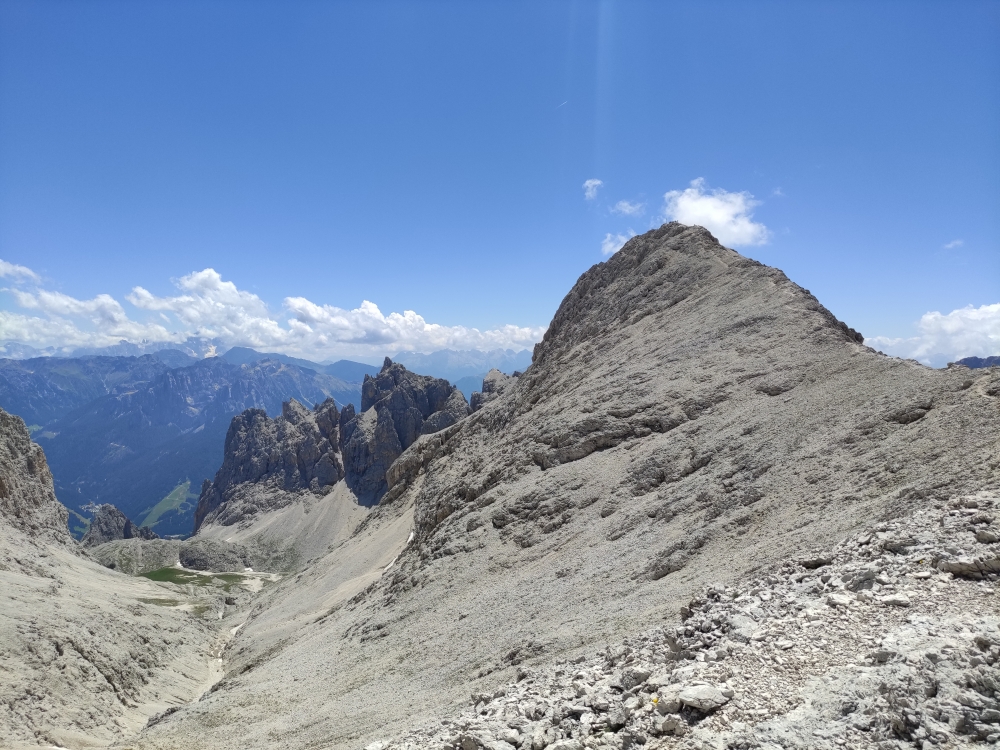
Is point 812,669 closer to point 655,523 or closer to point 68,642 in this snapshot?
point 655,523

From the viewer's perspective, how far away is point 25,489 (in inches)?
3359

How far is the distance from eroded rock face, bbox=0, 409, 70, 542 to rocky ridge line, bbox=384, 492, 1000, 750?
308 ft

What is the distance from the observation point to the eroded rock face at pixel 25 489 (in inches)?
3201

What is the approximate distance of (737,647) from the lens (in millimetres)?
13570

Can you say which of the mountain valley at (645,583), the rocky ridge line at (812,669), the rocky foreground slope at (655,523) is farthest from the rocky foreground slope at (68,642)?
the rocky ridge line at (812,669)

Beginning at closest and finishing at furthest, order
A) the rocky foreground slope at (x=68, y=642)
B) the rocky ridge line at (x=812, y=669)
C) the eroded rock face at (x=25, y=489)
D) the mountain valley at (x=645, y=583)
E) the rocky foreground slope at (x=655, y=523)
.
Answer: the rocky ridge line at (x=812, y=669)
the mountain valley at (x=645, y=583)
the rocky foreground slope at (x=655, y=523)
the rocky foreground slope at (x=68, y=642)
the eroded rock face at (x=25, y=489)

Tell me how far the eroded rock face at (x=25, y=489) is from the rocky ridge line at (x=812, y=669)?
93.9m

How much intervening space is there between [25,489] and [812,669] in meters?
110

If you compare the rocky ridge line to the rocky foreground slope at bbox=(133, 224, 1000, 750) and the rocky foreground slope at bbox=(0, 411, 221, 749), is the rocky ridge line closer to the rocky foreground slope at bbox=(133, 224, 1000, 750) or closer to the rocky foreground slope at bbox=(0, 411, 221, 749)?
the rocky foreground slope at bbox=(133, 224, 1000, 750)

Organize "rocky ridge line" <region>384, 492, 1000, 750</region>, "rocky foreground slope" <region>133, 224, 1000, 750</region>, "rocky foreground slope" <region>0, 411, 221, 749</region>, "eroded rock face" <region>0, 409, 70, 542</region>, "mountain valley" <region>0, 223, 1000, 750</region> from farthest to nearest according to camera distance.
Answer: "eroded rock face" <region>0, 409, 70, 542</region>, "rocky foreground slope" <region>0, 411, 221, 749</region>, "rocky foreground slope" <region>133, 224, 1000, 750</region>, "mountain valley" <region>0, 223, 1000, 750</region>, "rocky ridge line" <region>384, 492, 1000, 750</region>

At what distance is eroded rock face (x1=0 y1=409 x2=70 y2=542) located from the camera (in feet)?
267

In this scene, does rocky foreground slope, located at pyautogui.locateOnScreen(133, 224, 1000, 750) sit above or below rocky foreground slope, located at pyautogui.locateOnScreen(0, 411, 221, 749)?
above

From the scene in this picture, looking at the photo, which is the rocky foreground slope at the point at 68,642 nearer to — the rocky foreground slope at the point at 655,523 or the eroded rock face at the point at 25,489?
the eroded rock face at the point at 25,489

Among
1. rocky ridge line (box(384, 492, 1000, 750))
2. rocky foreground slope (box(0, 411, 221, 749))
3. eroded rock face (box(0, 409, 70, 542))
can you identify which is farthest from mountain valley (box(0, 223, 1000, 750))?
eroded rock face (box(0, 409, 70, 542))
